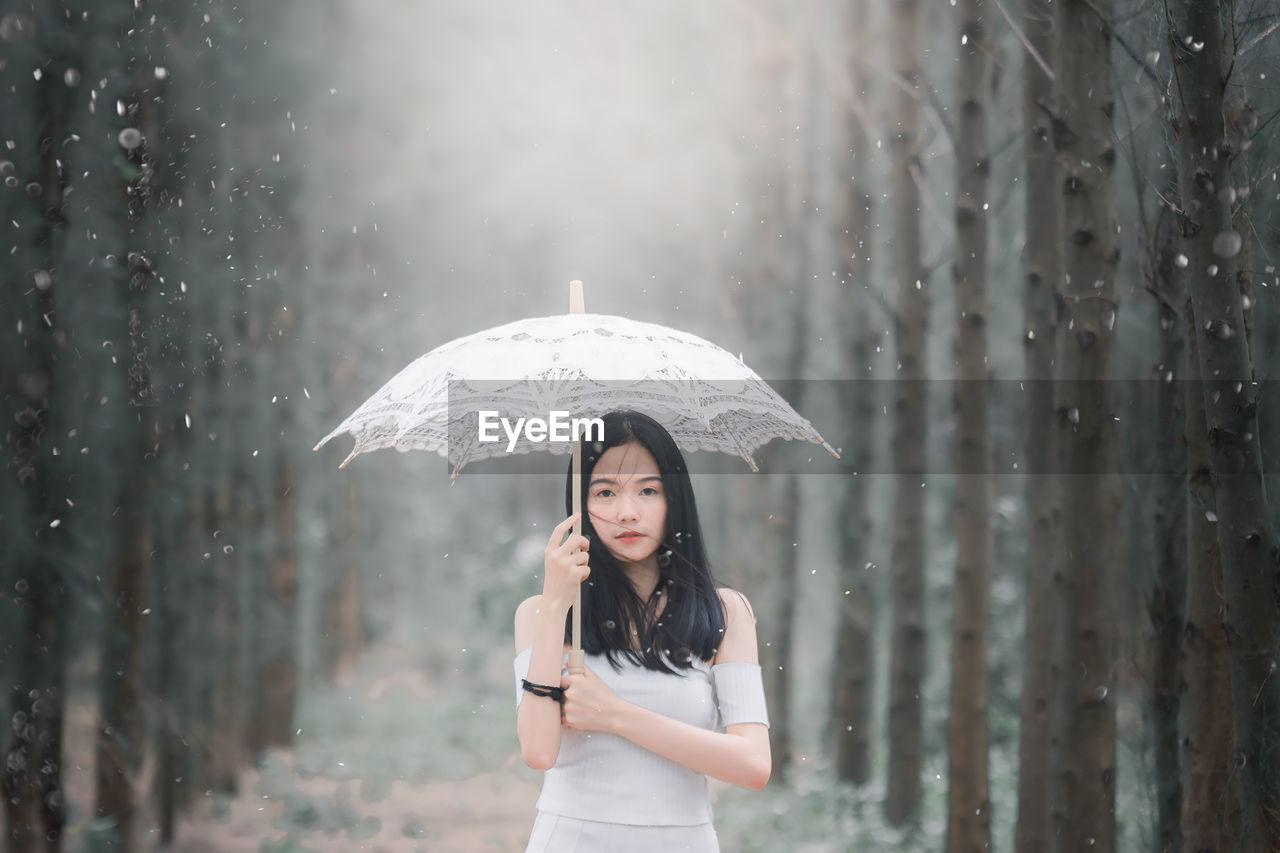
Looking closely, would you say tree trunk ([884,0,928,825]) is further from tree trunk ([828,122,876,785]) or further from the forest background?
tree trunk ([828,122,876,785])

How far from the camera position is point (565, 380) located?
94.1 inches

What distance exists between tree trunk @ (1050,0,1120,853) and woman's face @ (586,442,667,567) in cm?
213

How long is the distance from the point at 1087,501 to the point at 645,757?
2.40 metres

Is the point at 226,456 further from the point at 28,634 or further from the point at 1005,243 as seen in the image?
the point at 1005,243

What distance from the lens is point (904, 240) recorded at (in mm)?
5914

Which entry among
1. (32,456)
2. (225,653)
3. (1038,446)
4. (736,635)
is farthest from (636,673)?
(225,653)

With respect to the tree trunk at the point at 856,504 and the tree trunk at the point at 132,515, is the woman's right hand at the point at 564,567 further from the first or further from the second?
the tree trunk at the point at 856,504

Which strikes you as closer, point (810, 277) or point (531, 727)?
point (531, 727)

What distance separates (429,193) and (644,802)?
6.38 metres

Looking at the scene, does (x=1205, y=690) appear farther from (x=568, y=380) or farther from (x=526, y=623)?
(x=568, y=380)

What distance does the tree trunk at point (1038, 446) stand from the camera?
4.33m

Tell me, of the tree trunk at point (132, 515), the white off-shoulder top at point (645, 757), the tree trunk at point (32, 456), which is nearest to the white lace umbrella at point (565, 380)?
the white off-shoulder top at point (645, 757)

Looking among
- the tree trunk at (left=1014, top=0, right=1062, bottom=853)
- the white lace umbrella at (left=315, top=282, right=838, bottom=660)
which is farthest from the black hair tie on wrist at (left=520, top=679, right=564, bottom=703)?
the tree trunk at (left=1014, top=0, right=1062, bottom=853)

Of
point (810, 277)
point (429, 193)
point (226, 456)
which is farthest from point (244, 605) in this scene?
point (810, 277)
